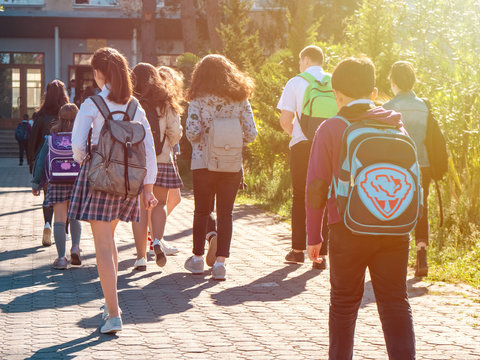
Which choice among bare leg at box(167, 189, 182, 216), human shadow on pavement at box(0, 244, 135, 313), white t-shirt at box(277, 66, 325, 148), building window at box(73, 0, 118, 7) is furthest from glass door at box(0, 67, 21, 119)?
white t-shirt at box(277, 66, 325, 148)

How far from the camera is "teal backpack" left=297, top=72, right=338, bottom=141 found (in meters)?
8.48

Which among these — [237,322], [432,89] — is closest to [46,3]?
[432,89]

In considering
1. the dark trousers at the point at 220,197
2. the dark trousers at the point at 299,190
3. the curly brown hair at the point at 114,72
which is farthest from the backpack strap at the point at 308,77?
the curly brown hair at the point at 114,72

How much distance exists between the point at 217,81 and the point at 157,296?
1.96 metres

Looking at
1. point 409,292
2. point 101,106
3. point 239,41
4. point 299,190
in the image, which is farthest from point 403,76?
point 239,41

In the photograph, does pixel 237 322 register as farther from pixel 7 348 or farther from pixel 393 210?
pixel 393 210

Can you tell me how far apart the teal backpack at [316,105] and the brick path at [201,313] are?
1.38 m

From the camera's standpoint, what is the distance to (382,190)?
14.1ft

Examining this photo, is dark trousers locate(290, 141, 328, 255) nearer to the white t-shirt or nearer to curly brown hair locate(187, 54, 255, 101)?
the white t-shirt

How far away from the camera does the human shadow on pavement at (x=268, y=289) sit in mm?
7340

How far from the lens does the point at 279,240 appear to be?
11.0 metres

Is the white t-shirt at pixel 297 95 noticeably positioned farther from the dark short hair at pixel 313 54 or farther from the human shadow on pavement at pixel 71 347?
the human shadow on pavement at pixel 71 347

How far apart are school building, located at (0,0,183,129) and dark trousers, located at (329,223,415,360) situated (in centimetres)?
3494

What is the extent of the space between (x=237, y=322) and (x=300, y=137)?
9.05ft
